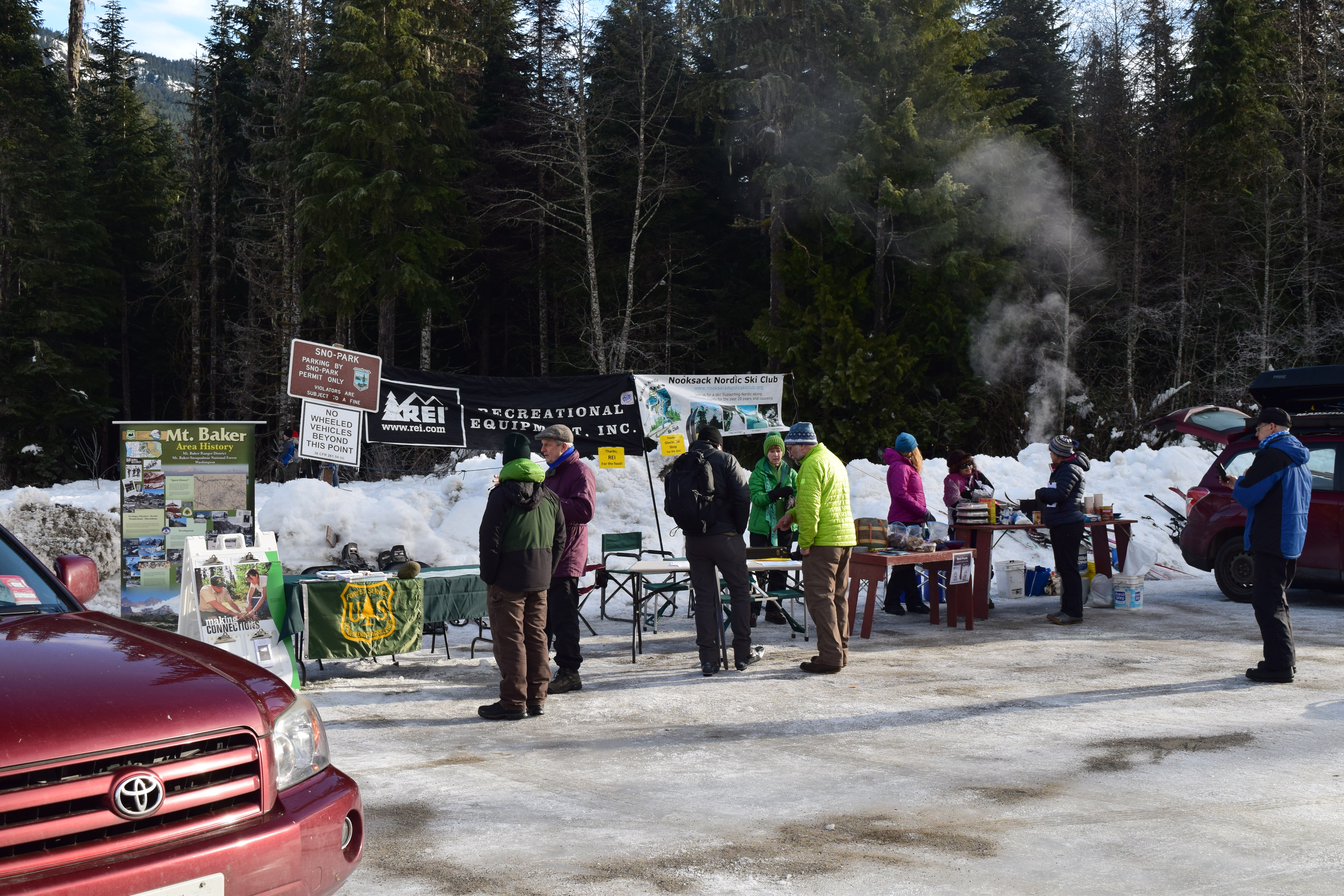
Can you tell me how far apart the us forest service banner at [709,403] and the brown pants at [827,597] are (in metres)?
4.81

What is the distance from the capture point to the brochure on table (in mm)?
7348

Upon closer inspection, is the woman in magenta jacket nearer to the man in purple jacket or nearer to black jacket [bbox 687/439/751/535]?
black jacket [bbox 687/439/751/535]

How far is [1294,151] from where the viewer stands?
26.9 metres

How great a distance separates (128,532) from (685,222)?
22518 mm

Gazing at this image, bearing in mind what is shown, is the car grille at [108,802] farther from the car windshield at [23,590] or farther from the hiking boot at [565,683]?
the hiking boot at [565,683]

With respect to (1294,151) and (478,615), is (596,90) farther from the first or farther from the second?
(478,615)

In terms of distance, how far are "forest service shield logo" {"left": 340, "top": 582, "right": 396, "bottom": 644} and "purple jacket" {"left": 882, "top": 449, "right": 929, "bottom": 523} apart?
5.29 m

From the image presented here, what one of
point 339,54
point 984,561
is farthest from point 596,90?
point 984,561

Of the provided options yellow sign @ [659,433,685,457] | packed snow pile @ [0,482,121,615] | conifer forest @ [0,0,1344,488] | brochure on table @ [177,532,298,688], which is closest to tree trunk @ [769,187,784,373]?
conifer forest @ [0,0,1344,488]

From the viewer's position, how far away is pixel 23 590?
3885 mm

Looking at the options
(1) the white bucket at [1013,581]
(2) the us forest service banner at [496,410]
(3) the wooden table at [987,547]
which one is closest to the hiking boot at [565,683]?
(3) the wooden table at [987,547]

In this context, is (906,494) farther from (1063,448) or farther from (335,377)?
(335,377)

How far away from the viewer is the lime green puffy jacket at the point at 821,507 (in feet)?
26.2

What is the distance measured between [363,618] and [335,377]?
4.13 meters
